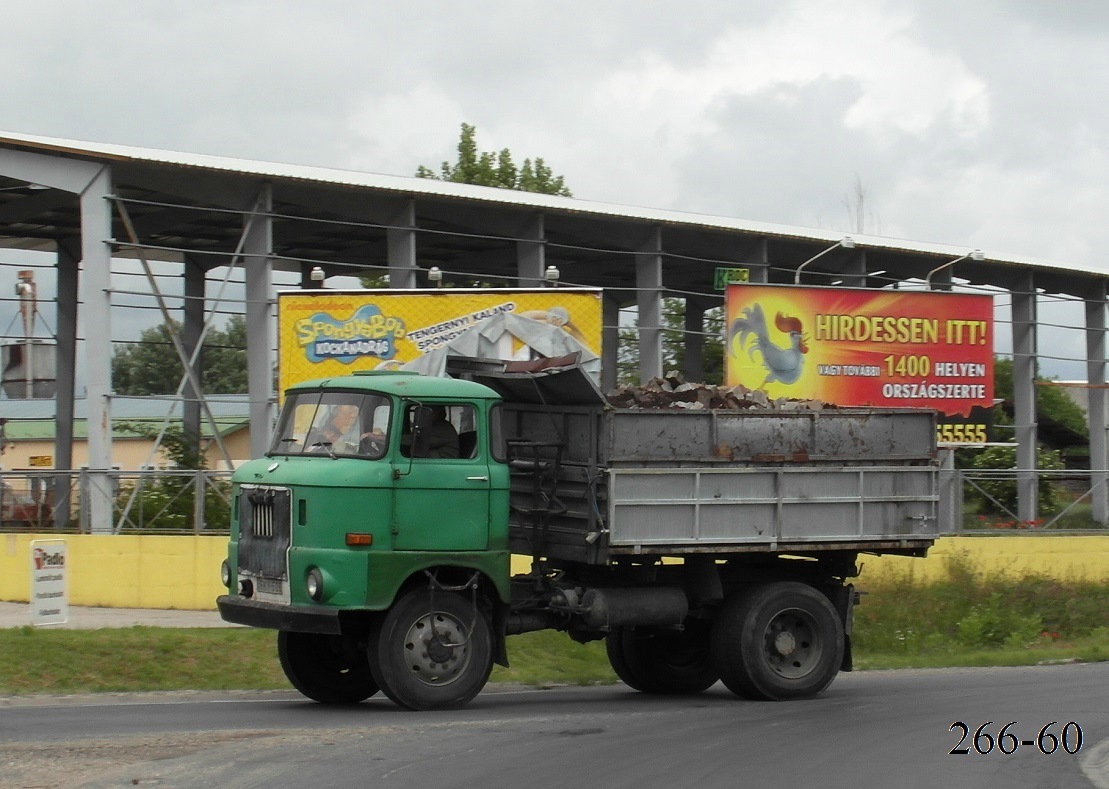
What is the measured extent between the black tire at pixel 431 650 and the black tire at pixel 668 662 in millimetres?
2406

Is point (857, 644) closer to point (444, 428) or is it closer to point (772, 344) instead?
point (444, 428)

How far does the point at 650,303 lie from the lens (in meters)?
31.0

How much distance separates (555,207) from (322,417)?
16.8 meters

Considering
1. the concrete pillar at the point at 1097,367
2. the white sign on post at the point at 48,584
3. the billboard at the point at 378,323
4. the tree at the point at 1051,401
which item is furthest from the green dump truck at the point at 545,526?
the tree at the point at 1051,401

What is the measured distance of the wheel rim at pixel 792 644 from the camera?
13.2 meters

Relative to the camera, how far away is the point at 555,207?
28.6 metres

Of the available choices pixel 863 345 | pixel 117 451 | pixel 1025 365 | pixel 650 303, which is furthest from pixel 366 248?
pixel 117 451

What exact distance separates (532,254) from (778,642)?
16.7 m

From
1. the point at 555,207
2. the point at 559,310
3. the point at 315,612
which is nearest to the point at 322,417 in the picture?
the point at 315,612

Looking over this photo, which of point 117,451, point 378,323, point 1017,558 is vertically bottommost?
point 1017,558

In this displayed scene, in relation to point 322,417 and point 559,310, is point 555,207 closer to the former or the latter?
point 559,310

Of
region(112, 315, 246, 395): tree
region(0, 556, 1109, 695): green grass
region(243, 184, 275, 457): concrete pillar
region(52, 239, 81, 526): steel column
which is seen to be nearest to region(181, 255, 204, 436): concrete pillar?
region(52, 239, 81, 526): steel column

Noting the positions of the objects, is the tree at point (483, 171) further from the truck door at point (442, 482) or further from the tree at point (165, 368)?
the truck door at point (442, 482)

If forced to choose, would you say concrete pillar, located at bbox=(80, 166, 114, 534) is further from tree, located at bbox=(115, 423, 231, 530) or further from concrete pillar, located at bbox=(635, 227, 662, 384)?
concrete pillar, located at bbox=(635, 227, 662, 384)
